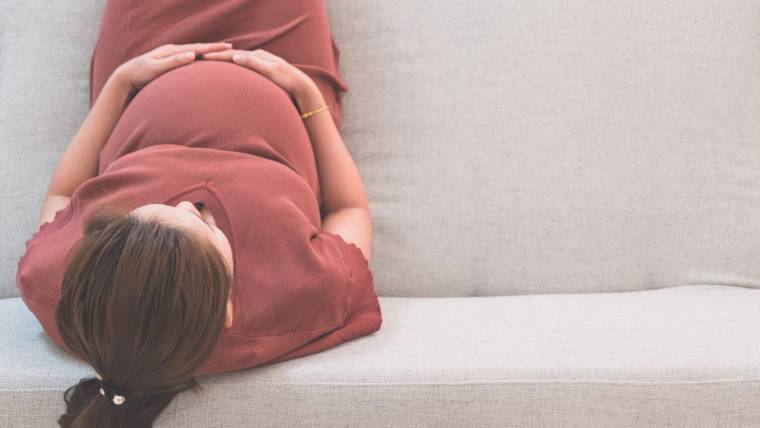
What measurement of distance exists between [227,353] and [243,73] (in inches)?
22.5

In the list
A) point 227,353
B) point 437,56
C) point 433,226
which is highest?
point 437,56

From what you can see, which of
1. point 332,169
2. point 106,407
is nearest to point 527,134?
point 332,169

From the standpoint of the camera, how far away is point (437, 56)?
5.24ft

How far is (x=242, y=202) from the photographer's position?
1194 millimetres

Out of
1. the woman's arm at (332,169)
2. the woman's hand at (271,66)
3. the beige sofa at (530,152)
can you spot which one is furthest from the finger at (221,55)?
the beige sofa at (530,152)

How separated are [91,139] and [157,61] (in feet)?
0.65

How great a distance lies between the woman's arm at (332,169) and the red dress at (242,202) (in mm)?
42

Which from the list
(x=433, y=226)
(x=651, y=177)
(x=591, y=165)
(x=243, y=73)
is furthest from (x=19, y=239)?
(x=651, y=177)

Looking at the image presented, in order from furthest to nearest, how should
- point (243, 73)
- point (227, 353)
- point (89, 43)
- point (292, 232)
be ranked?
point (89, 43) → point (243, 73) → point (292, 232) → point (227, 353)

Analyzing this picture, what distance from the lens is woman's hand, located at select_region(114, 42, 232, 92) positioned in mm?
1415

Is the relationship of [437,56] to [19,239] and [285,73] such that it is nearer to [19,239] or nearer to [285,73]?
[285,73]

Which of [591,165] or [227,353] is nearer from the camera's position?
[227,353]

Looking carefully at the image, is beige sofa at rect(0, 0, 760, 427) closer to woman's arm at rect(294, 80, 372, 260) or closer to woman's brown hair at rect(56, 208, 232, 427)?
woman's arm at rect(294, 80, 372, 260)

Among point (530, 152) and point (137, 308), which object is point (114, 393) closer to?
point (137, 308)
